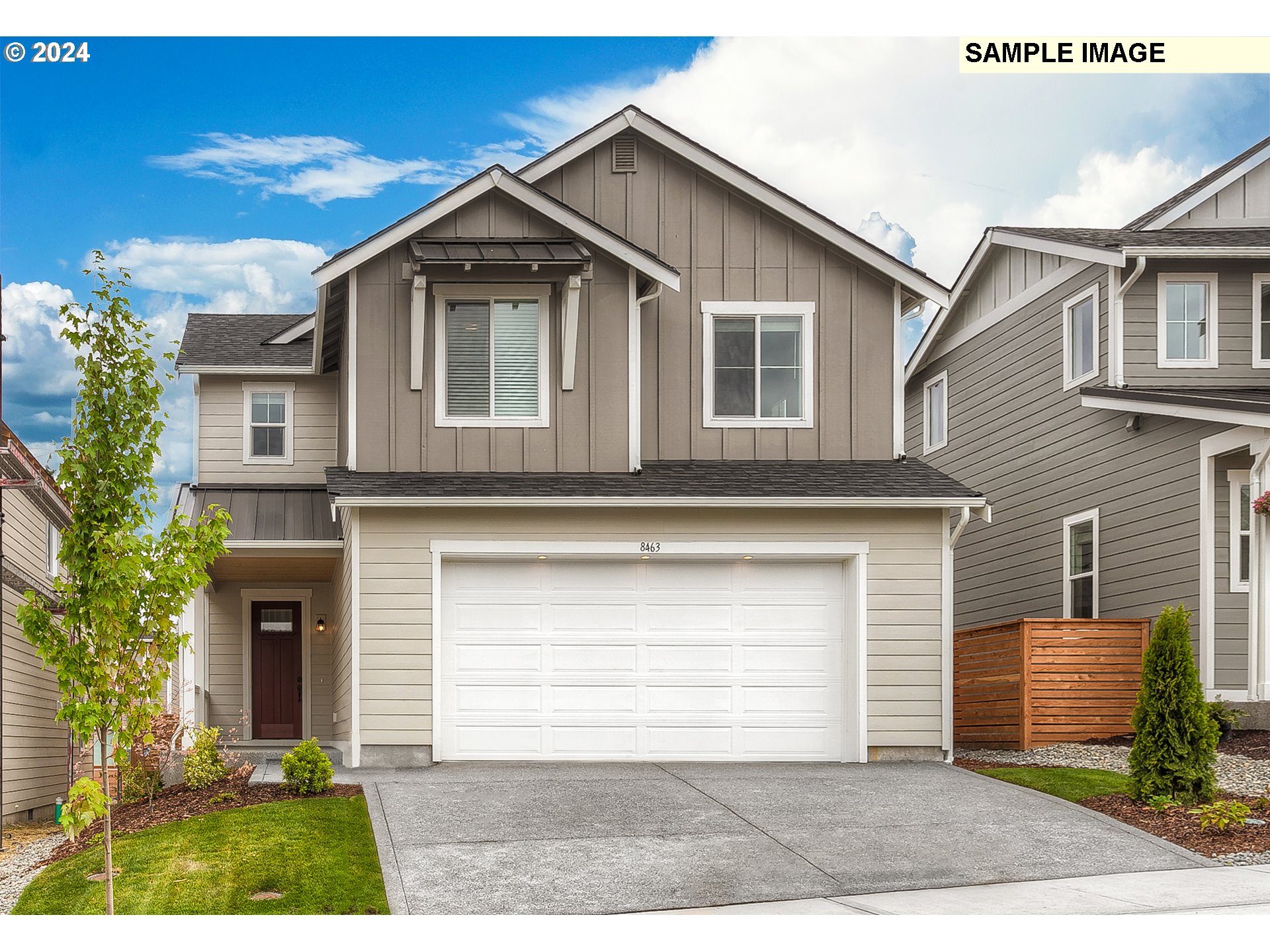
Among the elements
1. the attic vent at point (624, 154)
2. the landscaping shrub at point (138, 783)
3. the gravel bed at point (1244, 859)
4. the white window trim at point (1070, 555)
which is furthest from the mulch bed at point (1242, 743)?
the landscaping shrub at point (138, 783)

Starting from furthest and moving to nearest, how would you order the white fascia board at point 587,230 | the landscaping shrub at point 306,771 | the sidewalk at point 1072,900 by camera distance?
the white fascia board at point 587,230, the landscaping shrub at point 306,771, the sidewalk at point 1072,900

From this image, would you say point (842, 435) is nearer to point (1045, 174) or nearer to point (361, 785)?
point (1045, 174)

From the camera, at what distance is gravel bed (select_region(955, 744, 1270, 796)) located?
11.8 m

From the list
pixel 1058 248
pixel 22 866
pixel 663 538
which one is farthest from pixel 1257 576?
pixel 22 866

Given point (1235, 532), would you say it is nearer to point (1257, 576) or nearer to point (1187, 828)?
point (1257, 576)

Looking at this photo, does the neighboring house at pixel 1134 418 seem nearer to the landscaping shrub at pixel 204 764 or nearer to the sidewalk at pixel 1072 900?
the sidewalk at pixel 1072 900

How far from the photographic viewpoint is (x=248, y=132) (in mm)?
13633

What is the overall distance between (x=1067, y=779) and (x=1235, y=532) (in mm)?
4125

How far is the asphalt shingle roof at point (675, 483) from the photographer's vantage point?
13469 millimetres

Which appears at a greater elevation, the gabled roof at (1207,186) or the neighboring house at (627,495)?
the gabled roof at (1207,186)

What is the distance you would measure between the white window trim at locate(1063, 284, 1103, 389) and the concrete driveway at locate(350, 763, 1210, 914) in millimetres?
6477

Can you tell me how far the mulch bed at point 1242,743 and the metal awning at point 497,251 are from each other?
7653mm

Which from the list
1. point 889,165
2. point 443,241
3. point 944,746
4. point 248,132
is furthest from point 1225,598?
point 248,132

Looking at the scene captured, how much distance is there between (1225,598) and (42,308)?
12.6 m
